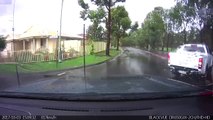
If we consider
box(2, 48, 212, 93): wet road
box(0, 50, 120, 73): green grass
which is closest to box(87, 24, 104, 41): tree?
box(0, 50, 120, 73): green grass

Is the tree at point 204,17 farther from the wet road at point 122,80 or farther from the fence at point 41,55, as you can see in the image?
the fence at point 41,55

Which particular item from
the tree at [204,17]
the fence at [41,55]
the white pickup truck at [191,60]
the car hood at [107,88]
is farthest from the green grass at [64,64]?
the tree at [204,17]

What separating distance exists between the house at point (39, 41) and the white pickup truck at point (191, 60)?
3.53ft

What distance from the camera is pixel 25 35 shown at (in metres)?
4.06

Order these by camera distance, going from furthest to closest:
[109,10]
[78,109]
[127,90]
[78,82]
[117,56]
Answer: [117,56] < [109,10] < [78,82] < [127,90] < [78,109]

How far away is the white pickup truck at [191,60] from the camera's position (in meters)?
3.78

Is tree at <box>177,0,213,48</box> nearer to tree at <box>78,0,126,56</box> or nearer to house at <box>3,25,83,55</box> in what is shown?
tree at <box>78,0,126,56</box>

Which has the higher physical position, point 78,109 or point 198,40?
point 198,40

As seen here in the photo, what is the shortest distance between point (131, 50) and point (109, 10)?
71cm

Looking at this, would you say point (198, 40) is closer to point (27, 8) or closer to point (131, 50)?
point (131, 50)

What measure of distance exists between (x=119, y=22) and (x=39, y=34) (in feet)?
2.89

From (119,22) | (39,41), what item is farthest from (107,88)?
(39,41)

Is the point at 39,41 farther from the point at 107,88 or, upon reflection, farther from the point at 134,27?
the point at 107,88

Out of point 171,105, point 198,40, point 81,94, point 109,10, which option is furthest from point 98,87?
point 198,40
